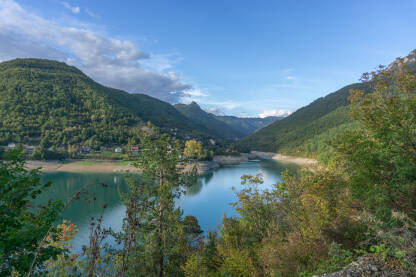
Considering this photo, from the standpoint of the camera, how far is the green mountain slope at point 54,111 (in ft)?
287

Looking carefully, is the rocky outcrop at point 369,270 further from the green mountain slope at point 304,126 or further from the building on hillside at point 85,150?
the green mountain slope at point 304,126

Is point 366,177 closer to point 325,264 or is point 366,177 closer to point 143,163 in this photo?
point 325,264

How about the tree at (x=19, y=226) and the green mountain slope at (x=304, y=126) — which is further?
the green mountain slope at (x=304, y=126)

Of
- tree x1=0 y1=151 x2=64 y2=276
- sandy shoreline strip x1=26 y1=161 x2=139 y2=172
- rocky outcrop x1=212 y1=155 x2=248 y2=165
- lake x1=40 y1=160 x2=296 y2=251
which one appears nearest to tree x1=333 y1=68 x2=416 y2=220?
tree x1=0 y1=151 x2=64 y2=276

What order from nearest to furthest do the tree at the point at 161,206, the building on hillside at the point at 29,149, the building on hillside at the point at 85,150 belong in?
the tree at the point at 161,206 < the building on hillside at the point at 29,149 < the building on hillside at the point at 85,150

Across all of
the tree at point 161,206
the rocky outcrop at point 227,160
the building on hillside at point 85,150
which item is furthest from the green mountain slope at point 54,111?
the tree at point 161,206

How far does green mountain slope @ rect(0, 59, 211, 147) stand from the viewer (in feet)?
287

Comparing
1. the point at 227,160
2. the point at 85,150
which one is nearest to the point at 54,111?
the point at 85,150

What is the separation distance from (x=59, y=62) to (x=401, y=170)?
19270 centimetres

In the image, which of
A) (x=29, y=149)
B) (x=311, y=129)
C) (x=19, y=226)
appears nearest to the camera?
(x=19, y=226)

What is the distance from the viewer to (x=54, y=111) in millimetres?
103375

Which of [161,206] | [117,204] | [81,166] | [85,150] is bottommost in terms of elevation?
[117,204]

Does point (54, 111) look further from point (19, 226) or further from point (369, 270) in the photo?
point (369, 270)

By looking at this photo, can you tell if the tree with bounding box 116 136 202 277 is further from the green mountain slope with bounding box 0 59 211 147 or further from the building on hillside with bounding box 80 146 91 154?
the green mountain slope with bounding box 0 59 211 147
